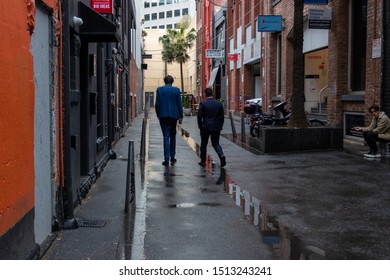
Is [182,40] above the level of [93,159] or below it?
above

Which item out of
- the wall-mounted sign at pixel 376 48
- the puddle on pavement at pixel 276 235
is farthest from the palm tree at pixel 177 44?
the puddle on pavement at pixel 276 235

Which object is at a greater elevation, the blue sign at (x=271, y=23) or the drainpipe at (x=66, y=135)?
the blue sign at (x=271, y=23)

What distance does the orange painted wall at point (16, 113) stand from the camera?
4.11m

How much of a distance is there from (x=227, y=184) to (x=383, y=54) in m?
6.55

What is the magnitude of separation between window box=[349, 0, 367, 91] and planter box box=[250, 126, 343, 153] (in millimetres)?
2515

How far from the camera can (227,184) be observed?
9.63m

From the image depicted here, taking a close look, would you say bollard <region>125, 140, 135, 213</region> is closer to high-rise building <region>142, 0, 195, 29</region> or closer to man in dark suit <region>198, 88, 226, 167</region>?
man in dark suit <region>198, 88, 226, 167</region>

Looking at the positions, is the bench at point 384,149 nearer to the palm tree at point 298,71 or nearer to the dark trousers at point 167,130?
the palm tree at point 298,71

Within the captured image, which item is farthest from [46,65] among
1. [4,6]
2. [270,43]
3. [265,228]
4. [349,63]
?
[270,43]

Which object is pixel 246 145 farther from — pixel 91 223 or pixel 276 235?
pixel 276 235

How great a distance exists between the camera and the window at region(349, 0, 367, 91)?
623 inches

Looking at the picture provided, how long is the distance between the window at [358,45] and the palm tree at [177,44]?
52.1 m

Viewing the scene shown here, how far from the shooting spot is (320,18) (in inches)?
670

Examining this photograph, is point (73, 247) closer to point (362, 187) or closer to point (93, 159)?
point (93, 159)
